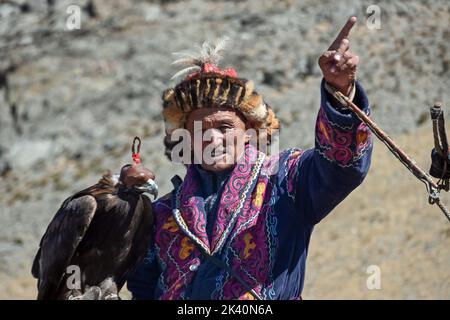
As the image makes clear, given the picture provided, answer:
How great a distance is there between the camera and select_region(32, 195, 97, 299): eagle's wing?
4.66 m

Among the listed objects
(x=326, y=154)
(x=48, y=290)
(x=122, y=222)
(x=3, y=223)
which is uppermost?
(x=326, y=154)

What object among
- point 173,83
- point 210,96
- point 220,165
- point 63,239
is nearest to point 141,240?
point 63,239

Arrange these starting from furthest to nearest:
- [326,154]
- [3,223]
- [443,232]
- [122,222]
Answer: [3,223], [443,232], [122,222], [326,154]

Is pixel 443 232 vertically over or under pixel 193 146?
under

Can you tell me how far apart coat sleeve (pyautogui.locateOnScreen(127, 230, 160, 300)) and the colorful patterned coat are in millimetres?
45

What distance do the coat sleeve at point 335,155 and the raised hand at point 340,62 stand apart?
11 cm

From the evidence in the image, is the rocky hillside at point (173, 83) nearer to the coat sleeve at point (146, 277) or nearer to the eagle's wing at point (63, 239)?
the coat sleeve at point (146, 277)

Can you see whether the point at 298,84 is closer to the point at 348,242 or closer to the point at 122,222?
the point at 348,242

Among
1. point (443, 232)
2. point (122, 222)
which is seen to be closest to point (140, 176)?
point (122, 222)

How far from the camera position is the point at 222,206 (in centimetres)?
477

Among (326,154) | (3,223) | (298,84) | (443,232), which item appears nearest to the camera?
(326,154)

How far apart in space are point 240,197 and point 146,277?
615mm

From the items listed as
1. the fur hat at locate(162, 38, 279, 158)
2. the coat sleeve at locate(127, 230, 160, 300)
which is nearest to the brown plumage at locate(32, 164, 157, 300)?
the coat sleeve at locate(127, 230, 160, 300)

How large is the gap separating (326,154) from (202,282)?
0.80 metres
